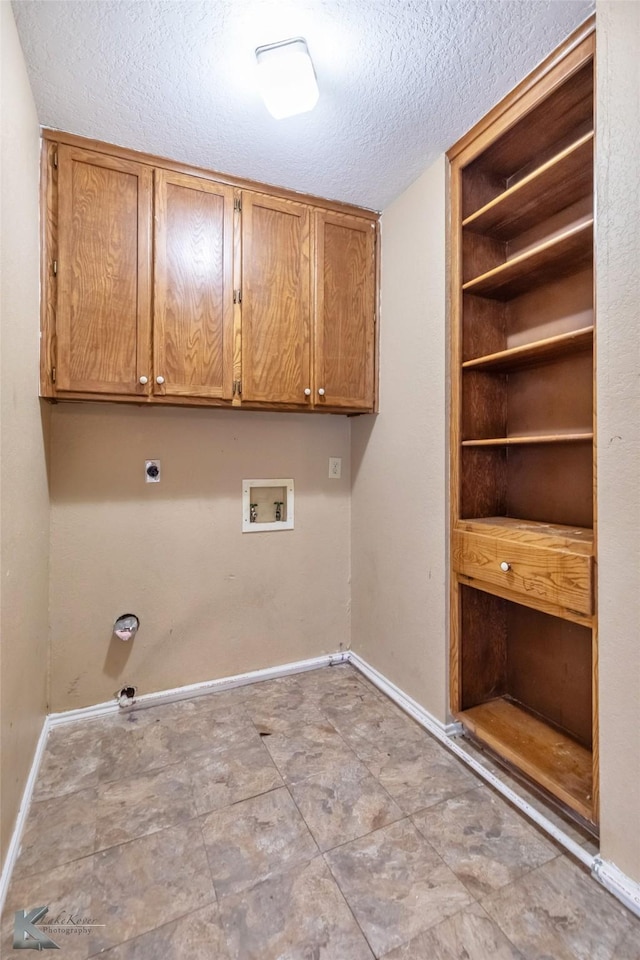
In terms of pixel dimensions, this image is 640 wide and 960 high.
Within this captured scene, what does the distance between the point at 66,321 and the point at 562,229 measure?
193 centimetres

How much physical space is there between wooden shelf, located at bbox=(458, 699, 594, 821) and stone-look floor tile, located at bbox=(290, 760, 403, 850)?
445 mm

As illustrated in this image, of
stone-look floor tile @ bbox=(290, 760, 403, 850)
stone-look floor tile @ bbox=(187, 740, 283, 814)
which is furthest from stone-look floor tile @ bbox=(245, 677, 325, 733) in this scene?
stone-look floor tile @ bbox=(290, 760, 403, 850)

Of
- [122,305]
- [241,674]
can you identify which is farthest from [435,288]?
[241,674]

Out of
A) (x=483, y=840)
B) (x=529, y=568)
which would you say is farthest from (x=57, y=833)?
(x=529, y=568)

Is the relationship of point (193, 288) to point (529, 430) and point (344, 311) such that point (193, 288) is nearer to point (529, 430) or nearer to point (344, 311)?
point (344, 311)

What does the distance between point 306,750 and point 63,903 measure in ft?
2.84

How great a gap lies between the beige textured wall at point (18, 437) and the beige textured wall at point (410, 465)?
1495mm

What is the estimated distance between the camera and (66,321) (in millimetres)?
1674

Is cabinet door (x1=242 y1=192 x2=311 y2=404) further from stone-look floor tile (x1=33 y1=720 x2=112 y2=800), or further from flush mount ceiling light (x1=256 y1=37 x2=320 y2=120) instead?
stone-look floor tile (x1=33 y1=720 x2=112 y2=800)

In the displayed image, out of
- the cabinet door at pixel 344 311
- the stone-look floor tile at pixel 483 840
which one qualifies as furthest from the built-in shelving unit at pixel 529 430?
the cabinet door at pixel 344 311

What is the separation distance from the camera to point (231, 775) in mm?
1588

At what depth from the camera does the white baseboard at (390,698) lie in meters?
1.14

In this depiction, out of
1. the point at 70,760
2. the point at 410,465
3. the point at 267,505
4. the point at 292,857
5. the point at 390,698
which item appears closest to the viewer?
the point at 292,857

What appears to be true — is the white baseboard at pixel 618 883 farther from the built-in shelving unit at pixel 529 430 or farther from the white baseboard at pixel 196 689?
the white baseboard at pixel 196 689
